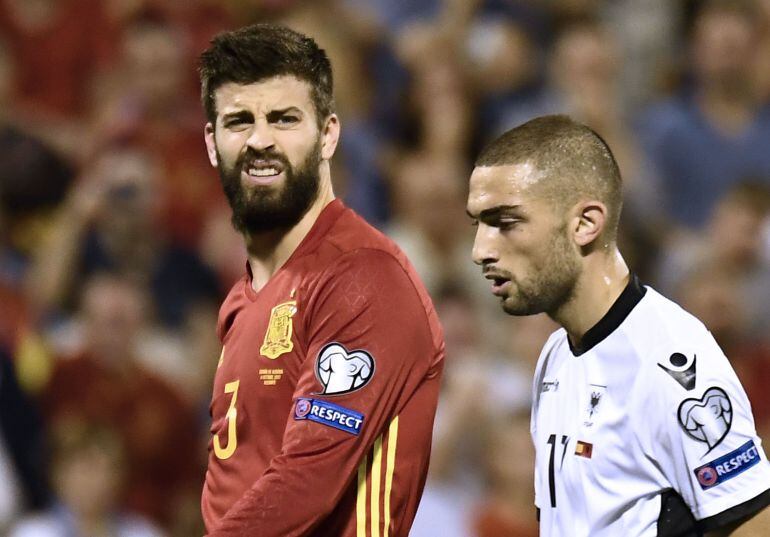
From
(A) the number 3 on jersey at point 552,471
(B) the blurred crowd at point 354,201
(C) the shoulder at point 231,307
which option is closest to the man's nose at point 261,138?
(C) the shoulder at point 231,307

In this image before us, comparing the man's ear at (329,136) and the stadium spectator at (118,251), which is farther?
the stadium spectator at (118,251)

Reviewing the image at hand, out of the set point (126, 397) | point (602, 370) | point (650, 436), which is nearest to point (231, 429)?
point (602, 370)

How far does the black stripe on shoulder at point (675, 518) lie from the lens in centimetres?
347

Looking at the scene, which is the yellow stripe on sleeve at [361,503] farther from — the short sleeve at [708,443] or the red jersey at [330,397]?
the short sleeve at [708,443]

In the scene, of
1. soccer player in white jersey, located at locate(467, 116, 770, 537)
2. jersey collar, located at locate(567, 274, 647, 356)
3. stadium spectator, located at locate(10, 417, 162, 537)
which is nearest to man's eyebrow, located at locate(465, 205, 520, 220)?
soccer player in white jersey, located at locate(467, 116, 770, 537)

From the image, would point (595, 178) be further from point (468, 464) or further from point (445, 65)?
point (445, 65)

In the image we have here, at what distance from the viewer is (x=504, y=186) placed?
3.73 metres

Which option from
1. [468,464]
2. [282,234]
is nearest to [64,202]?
[468,464]

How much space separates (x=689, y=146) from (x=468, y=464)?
2.57 metres

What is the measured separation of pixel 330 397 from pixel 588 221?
793 millimetres

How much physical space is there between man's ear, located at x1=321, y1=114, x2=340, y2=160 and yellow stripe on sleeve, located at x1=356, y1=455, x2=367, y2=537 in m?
0.86

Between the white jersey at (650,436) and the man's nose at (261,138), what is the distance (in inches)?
38.5

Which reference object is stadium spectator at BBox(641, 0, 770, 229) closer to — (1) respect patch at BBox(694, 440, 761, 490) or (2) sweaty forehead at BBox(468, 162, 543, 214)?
(2) sweaty forehead at BBox(468, 162, 543, 214)

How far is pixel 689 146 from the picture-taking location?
28.0 ft
